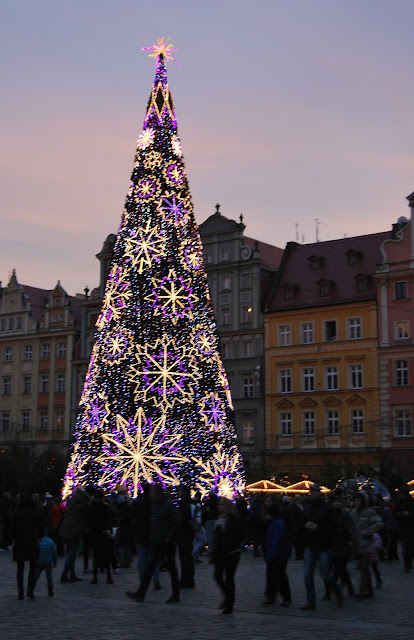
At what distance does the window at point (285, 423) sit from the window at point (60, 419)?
1613 centimetres

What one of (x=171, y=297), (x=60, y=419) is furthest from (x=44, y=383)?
(x=171, y=297)

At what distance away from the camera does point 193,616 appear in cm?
1139

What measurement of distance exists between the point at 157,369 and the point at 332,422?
84.9 ft

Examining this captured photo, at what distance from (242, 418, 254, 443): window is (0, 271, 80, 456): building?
12942 mm

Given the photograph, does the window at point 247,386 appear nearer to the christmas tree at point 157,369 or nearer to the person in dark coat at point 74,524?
the christmas tree at point 157,369

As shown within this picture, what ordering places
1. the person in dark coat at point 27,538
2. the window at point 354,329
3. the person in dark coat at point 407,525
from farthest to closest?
the window at point 354,329 → the person in dark coat at point 407,525 → the person in dark coat at point 27,538

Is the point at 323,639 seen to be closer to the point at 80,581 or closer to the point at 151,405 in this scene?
the point at 80,581

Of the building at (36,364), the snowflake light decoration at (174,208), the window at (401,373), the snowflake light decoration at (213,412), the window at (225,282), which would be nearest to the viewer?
the snowflake light decoration at (213,412)

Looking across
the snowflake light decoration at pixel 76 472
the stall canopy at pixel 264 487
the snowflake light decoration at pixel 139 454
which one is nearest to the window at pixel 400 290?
the stall canopy at pixel 264 487

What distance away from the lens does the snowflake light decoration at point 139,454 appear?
23.9m

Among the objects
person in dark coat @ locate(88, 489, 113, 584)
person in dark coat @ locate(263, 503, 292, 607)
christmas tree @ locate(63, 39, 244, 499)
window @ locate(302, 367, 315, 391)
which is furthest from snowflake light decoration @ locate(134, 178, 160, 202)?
window @ locate(302, 367, 315, 391)

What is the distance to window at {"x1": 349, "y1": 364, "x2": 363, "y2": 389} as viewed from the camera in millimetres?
48250

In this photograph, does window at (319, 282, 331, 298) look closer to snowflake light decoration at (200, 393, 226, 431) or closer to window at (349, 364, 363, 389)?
window at (349, 364, 363, 389)

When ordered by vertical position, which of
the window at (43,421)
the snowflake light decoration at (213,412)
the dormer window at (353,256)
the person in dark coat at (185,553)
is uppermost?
the dormer window at (353,256)
